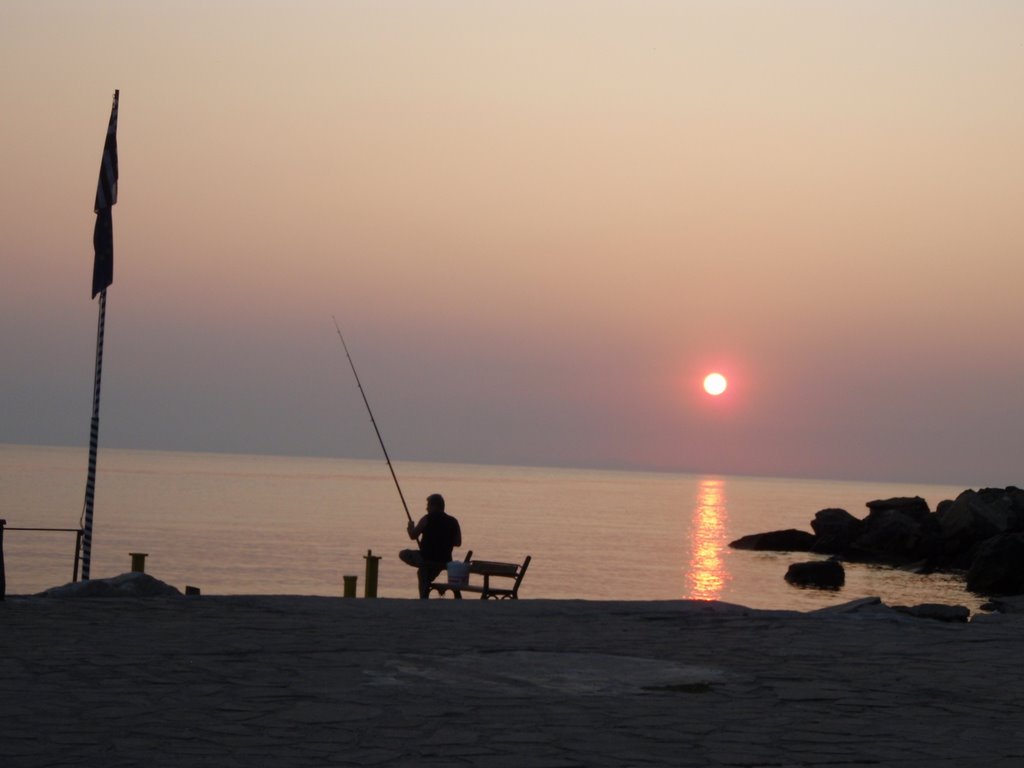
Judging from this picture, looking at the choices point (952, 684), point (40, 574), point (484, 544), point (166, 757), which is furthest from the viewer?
point (484, 544)

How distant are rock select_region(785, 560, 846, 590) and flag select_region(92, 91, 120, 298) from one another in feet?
127

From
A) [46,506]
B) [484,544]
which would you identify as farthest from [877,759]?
[46,506]

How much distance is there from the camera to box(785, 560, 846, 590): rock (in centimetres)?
4950

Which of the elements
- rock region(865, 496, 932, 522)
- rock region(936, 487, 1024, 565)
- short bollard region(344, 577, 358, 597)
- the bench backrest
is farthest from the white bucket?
rock region(865, 496, 932, 522)

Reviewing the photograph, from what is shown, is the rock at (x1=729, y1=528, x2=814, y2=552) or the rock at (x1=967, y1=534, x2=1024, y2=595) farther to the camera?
the rock at (x1=729, y1=528, x2=814, y2=552)

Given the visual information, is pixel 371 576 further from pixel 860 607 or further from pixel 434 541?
pixel 860 607

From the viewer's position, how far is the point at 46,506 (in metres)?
80.9

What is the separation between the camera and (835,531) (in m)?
67.1

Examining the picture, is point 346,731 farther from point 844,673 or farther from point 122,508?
point 122,508

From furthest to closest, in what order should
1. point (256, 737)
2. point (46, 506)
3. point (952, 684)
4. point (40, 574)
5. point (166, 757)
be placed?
point (46, 506)
point (40, 574)
point (952, 684)
point (256, 737)
point (166, 757)

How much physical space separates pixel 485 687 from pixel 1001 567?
40.3 m

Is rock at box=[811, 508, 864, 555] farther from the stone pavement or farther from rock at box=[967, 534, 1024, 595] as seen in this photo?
the stone pavement

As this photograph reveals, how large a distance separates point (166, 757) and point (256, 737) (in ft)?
1.84

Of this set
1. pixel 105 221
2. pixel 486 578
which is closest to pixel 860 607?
pixel 486 578
